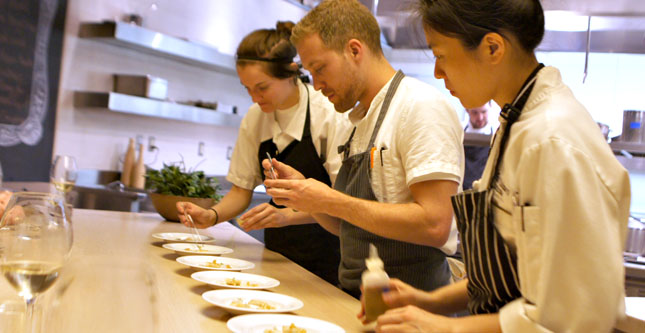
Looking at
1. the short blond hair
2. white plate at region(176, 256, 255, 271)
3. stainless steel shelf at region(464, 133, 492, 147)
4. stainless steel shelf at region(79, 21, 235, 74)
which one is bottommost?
white plate at region(176, 256, 255, 271)

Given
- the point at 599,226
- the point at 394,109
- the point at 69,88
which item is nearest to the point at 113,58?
the point at 69,88

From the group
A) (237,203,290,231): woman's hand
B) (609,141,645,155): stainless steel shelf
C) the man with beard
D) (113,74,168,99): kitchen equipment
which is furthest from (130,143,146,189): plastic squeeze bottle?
(609,141,645,155): stainless steel shelf

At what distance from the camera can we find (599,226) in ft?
2.72

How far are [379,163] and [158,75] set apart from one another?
415cm

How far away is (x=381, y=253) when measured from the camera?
5.20 feet

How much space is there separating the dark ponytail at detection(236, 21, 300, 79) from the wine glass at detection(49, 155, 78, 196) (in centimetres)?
93

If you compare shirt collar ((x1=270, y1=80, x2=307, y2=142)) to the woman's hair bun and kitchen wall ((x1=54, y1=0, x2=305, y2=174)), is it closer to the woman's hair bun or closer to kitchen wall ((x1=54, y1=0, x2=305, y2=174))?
the woman's hair bun

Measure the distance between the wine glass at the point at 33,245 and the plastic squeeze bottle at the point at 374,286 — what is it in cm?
50

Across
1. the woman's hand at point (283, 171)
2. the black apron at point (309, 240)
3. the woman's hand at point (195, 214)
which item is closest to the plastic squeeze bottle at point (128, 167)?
the woman's hand at point (195, 214)

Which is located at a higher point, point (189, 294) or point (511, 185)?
point (511, 185)

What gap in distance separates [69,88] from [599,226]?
4.46 metres

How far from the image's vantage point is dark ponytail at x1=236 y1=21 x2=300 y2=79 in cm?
225

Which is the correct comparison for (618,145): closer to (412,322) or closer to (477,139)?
(477,139)

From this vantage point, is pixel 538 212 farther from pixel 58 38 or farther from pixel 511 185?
pixel 58 38
